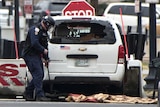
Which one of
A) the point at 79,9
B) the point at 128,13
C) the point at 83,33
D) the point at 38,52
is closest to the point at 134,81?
the point at 83,33

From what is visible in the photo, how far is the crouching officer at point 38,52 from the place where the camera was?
36.0 ft

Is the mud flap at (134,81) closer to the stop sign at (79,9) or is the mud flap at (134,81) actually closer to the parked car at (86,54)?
the parked car at (86,54)

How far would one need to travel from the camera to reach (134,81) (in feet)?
39.0

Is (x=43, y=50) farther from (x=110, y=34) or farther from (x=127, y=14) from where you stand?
(x=127, y=14)

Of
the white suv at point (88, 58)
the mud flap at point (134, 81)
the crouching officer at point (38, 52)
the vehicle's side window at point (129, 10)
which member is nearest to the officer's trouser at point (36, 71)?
the crouching officer at point (38, 52)

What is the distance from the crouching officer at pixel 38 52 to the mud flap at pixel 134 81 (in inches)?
68.7

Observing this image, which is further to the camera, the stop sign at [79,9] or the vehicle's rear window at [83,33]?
the stop sign at [79,9]

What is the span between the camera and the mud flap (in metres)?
11.7

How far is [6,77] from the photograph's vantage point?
11.8 meters

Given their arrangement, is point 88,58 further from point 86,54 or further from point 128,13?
point 128,13

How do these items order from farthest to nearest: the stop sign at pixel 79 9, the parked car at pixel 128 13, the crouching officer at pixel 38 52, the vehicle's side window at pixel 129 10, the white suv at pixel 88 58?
the vehicle's side window at pixel 129 10 < the parked car at pixel 128 13 < the stop sign at pixel 79 9 < the white suv at pixel 88 58 < the crouching officer at pixel 38 52

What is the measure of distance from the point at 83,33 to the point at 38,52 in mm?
978

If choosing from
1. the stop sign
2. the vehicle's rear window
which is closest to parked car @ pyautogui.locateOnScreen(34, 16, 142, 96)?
the vehicle's rear window

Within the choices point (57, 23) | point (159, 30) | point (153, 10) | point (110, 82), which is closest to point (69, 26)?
point (57, 23)
